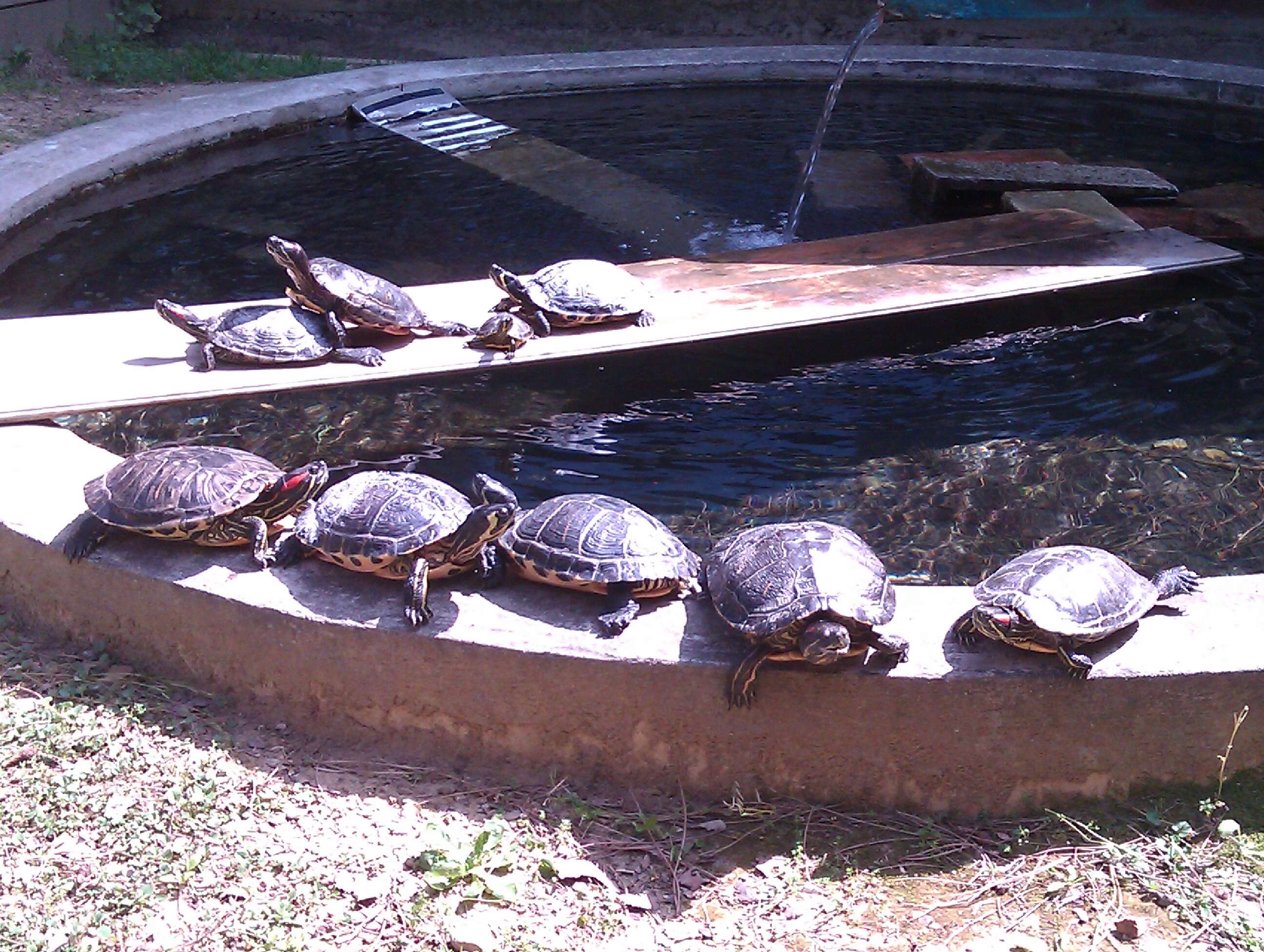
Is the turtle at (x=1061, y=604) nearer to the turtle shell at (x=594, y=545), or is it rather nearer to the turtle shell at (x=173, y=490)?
the turtle shell at (x=594, y=545)

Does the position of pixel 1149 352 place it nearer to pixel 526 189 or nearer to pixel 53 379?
pixel 526 189

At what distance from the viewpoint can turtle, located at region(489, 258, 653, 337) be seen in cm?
574

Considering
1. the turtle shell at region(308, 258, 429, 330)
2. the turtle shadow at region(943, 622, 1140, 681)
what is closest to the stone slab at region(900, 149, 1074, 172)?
the turtle shell at region(308, 258, 429, 330)

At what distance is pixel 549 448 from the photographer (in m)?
5.61

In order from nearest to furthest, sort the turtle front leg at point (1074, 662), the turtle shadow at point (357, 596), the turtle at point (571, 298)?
1. the turtle front leg at point (1074, 662)
2. the turtle shadow at point (357, 596)
3. the turtle at point (571, 298)

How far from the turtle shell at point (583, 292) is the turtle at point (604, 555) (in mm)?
2152

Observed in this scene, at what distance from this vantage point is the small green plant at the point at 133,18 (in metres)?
12.2

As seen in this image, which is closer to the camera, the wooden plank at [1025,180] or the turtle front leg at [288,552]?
the turtle front leg at [288,552]

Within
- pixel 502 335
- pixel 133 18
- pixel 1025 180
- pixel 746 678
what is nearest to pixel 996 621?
pixel 746 678

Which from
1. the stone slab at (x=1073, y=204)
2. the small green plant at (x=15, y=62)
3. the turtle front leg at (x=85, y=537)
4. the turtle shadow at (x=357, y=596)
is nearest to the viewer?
the turtle shadow at (x=357, y=596)

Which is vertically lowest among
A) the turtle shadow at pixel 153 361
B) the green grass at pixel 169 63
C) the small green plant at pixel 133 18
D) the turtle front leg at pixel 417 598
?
the turtle front leg at pixel 417 598

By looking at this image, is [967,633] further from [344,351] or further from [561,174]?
[561,174]

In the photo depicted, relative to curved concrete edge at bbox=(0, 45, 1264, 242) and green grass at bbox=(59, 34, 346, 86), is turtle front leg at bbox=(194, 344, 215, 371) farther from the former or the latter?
green grass at bbox=(59, 34, 346, 86)

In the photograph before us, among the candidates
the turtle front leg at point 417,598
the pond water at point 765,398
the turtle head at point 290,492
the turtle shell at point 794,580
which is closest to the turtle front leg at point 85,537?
the turtle head at point 290,492
